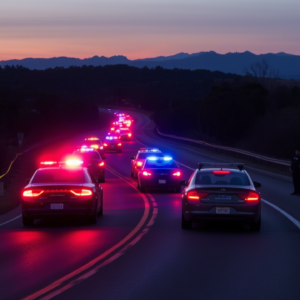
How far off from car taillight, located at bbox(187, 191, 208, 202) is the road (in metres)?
0.78

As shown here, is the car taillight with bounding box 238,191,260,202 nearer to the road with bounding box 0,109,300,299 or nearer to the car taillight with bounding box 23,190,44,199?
the road with bounding box 0,109,300,299

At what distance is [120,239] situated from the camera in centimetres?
1280

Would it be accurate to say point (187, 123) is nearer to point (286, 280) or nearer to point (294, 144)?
point (294, 144)

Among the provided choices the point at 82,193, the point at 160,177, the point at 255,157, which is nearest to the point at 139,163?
the point at 160,177

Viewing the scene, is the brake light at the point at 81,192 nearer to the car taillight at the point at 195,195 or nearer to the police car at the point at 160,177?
the car taillight at the point at 195,195

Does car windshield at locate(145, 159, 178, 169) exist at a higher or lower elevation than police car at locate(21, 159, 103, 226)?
lower

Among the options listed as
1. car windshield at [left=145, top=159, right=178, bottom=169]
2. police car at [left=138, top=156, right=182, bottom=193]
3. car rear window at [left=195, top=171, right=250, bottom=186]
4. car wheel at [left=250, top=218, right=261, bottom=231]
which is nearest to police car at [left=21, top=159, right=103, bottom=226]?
car rear window at [left=195, top=171, right=250, bottom=186]

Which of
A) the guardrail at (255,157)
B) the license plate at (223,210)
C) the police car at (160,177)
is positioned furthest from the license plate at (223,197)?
the guardrail at (255,157)

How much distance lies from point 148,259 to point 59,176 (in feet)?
19.2

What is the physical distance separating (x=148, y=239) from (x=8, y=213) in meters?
7.32

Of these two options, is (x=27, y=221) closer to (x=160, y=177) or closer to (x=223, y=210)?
(x=223, y=210)

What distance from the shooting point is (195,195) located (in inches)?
539

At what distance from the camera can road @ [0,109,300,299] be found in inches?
319

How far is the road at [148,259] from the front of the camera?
26.6 feet
